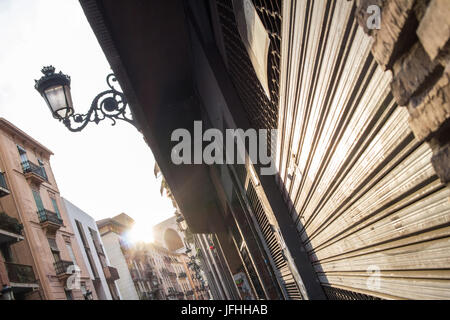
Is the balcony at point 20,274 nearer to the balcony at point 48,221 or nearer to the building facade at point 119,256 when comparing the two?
the balcony at point 48,221

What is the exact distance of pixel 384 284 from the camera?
2111 millimetres

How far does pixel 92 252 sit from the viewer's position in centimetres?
3136

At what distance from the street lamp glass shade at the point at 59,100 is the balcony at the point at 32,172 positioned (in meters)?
20.8

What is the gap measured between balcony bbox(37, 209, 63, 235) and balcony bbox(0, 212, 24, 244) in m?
3.11

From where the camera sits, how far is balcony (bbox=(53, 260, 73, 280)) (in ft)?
74.2

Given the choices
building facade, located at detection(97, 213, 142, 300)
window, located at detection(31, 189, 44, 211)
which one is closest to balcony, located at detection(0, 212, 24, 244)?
window, located at detection(31, 189, 44, 211)

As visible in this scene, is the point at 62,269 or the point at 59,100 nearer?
the point at 59,100

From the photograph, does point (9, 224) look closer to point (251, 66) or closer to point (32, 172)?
point (32, 172)

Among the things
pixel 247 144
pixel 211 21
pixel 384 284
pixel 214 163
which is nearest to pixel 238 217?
pixel 214 163

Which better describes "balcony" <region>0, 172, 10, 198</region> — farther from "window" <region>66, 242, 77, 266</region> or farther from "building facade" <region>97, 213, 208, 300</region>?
"building facade" <region>97, 213, 208, 300</region>

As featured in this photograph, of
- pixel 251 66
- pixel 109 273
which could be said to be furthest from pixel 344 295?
pixel 109 273

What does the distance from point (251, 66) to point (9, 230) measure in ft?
64.2

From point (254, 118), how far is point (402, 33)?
336cm

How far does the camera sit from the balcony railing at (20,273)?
17.6m
